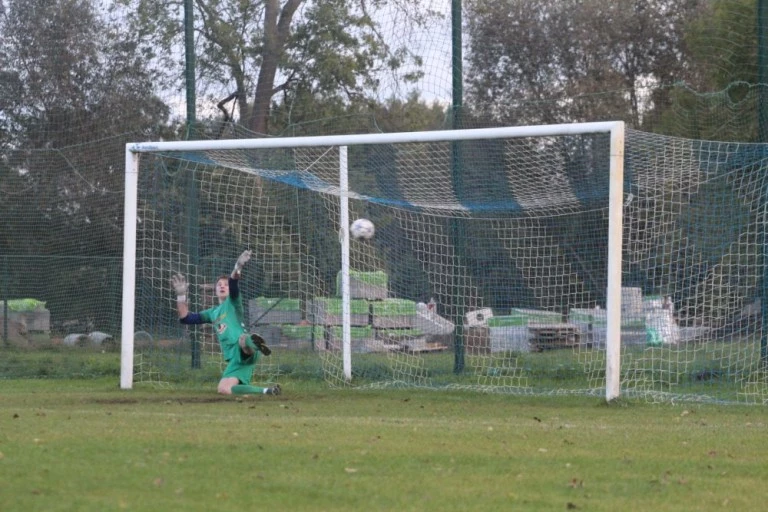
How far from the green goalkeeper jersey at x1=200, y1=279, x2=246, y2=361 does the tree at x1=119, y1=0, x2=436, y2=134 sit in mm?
5924

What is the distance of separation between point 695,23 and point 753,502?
13790 millimetres

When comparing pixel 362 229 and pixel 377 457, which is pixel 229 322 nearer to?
pixel 362 229

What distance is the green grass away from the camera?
6.92m

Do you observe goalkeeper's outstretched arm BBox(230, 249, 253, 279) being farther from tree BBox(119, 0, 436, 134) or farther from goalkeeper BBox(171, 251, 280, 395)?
tree BBox(119, 0, 436, 134)

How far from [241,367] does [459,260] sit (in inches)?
157

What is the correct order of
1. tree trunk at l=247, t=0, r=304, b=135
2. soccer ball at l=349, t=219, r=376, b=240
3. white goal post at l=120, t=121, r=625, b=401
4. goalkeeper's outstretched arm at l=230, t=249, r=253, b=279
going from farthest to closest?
tree trunk at l=247, t=0, r=304, b=135 → soccer ball at l=349, t=219, r=376, b=240 → goalkeeper's outstretched arm at l=230, t=249, r=253, b=279 → white goal post at l=120, t=121, r=625, b=401

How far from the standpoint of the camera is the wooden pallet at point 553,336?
52.2 feet

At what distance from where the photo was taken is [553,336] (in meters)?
16.0

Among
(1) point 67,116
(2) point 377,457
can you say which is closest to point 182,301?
(2) point 377,457

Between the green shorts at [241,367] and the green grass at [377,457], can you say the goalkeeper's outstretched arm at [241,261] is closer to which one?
the green shorts at [241,367]

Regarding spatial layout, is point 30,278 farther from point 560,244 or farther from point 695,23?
point 695,23

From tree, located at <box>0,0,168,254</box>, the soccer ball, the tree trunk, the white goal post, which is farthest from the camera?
tree, located at <box>0,0,168,254</box>

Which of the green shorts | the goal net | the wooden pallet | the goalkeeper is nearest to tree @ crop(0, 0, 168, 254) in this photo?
the goal net

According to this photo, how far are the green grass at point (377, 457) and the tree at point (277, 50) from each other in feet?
27.3
